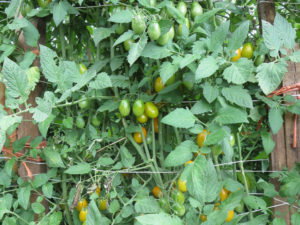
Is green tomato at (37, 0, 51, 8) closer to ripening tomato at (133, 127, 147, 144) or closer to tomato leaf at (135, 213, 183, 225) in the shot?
ripening tomato at (133, 127, 147, 144)

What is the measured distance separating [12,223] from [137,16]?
0.76 metres

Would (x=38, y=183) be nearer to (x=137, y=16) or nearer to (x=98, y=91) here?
(x=98, y=91)

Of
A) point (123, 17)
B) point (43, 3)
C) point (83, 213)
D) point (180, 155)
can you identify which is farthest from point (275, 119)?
point (43, 3)

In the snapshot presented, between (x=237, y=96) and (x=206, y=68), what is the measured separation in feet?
0.42

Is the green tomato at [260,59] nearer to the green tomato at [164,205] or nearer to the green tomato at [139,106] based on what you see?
the green tomato at [139,106]

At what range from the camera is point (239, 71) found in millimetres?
702

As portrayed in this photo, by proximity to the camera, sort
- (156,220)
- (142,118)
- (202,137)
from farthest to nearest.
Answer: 1. (142,118)
2. (202,137)
3. (156,220)

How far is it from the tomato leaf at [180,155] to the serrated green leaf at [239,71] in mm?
209

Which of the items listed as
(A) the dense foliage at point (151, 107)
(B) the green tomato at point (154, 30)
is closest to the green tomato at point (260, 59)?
(A) the dense foliage at point (151, 107)

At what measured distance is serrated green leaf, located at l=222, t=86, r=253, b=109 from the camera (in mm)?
715

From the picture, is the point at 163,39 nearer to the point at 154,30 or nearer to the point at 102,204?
the point at 154,30

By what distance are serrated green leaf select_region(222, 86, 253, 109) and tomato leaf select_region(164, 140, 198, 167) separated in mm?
168

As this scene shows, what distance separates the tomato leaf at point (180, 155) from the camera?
69cm

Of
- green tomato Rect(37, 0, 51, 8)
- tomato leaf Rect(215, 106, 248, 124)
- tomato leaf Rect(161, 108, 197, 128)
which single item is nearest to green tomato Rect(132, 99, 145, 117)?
tomato leaf Rect(161, 108, 197, 128)
